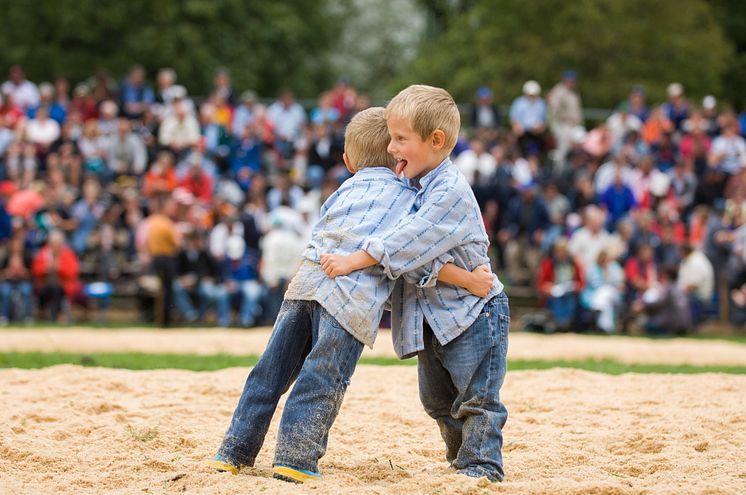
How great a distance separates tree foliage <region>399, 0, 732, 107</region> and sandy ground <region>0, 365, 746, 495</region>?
26.1 metres

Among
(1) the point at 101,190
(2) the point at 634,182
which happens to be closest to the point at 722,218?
(2) the point at 634,182

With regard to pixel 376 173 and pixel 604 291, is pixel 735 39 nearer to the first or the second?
pixel 604 291

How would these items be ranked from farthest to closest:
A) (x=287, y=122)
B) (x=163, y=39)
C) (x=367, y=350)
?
(x=163, y=39) < (x=287, y=122) < (x=367, y=350)

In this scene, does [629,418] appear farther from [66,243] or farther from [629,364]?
[66,243]

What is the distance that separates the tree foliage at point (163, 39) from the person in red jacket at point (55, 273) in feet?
55.2

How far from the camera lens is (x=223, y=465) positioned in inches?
220

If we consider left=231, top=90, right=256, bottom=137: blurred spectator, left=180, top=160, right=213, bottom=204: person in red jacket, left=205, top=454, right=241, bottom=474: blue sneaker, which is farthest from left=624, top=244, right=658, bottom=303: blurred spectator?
left=205, top=454, right=241, bottom=474: blue sneaker

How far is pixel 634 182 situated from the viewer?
20156 mm

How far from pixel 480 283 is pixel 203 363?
18.3ft

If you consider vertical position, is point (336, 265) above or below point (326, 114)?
below

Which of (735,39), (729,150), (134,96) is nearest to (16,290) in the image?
(134,96)

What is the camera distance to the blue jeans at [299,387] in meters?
5.41

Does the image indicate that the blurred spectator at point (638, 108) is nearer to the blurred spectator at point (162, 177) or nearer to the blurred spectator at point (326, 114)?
the blurred spectator at point (326, 114)

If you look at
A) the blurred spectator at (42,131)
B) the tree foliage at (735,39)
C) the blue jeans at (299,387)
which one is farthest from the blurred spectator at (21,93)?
the tree foliage at (735,39)
